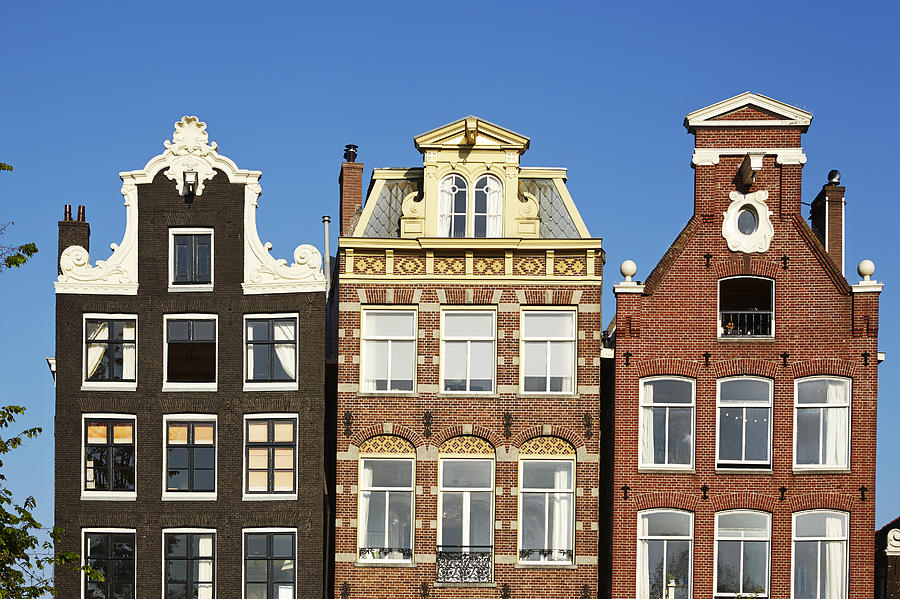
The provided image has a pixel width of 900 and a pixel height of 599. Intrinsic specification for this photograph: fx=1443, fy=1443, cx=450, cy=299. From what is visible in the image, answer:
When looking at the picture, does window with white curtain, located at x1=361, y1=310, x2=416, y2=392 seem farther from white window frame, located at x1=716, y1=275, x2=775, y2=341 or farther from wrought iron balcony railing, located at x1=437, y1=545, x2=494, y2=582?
white window frame, located at x1=716, y1=275, x2=775, y2=341

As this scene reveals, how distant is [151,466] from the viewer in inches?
1443

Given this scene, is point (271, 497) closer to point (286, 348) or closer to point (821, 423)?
point (286, 348)

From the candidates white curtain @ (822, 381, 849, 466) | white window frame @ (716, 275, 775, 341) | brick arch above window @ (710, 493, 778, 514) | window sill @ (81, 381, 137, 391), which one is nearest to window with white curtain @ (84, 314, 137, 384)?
window sill @ (81, 381, 137, 391)

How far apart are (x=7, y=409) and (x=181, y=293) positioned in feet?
31.0

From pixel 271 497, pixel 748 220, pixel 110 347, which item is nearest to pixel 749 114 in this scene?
pixel 748 220

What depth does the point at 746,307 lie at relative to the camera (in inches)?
1469

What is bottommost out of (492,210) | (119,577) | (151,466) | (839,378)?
(119,577)

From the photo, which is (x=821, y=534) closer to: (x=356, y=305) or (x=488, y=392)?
(x=488, y=392)

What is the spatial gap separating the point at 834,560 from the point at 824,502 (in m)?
1.49

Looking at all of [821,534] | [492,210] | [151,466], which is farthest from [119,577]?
[821,534]

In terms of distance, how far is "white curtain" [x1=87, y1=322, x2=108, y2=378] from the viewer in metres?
37.1

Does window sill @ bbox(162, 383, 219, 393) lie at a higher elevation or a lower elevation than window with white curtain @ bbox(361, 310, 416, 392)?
→ lower

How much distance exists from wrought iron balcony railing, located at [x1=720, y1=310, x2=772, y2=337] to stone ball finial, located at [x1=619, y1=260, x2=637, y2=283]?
2.50 m

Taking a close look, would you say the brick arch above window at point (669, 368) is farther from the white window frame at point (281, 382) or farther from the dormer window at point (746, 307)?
the white window frame at point (281, 382)
